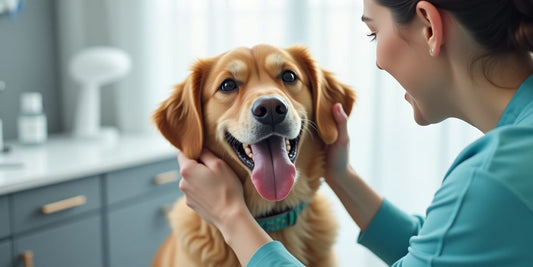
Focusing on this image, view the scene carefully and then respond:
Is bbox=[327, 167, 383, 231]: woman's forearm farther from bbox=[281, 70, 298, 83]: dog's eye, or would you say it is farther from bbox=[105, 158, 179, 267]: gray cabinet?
bbox=[105, 158, 179, 267]: gray cabinet

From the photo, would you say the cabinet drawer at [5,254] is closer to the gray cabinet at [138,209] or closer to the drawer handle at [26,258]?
the drawer handle at [26,258]

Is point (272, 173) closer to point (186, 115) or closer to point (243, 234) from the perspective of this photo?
point (243, 234)

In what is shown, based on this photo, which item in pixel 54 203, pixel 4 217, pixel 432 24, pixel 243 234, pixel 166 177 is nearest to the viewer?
pixel 432 24

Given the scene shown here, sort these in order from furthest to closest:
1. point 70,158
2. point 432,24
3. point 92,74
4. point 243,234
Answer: point 92,74, point 70,158, point 243,234, point 432,24

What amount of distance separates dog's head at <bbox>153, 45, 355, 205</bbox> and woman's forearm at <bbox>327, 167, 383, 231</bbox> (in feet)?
0.34

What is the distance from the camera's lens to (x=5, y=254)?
5.12 feet

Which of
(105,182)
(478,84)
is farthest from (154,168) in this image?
(478,84)

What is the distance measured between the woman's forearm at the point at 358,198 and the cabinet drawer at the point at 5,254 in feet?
3.49

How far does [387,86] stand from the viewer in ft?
6.48

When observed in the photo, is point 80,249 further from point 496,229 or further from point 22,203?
point 496,229

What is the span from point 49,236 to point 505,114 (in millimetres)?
1461

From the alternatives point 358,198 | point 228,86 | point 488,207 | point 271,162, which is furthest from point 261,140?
point 488,207

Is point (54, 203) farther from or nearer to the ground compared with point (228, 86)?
nearer to the ground

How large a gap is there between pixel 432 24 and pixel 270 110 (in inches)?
13.2
